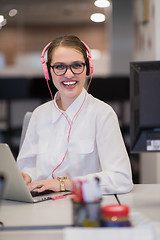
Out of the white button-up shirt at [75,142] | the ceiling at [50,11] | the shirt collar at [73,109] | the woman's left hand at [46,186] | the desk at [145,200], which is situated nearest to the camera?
the desk at [145,200]

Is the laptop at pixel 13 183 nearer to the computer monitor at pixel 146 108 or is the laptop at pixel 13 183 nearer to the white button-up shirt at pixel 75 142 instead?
the white button-up shirt at pixel 75 142

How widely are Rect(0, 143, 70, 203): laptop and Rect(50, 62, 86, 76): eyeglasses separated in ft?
1.75

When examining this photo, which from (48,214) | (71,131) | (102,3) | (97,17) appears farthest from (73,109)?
(97,17)

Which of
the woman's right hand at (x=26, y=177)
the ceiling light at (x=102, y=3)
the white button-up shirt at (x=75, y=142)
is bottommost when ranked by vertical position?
the woman's right hand at (x=26, y=177)

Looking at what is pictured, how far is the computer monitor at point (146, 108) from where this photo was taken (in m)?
1.48

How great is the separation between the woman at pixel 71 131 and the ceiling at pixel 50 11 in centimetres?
471

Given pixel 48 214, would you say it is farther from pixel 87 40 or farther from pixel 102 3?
pixel 87 40

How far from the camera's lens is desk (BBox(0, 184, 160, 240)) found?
131 cm

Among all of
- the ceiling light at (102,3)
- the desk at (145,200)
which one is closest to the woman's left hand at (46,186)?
the desk at (145,200)

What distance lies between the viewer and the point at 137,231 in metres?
1.08

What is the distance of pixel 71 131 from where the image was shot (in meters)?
1.99

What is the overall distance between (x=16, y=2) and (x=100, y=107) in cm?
502

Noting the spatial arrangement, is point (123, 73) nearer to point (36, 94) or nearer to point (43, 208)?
point (36, 94)

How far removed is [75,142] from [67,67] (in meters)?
0.33
